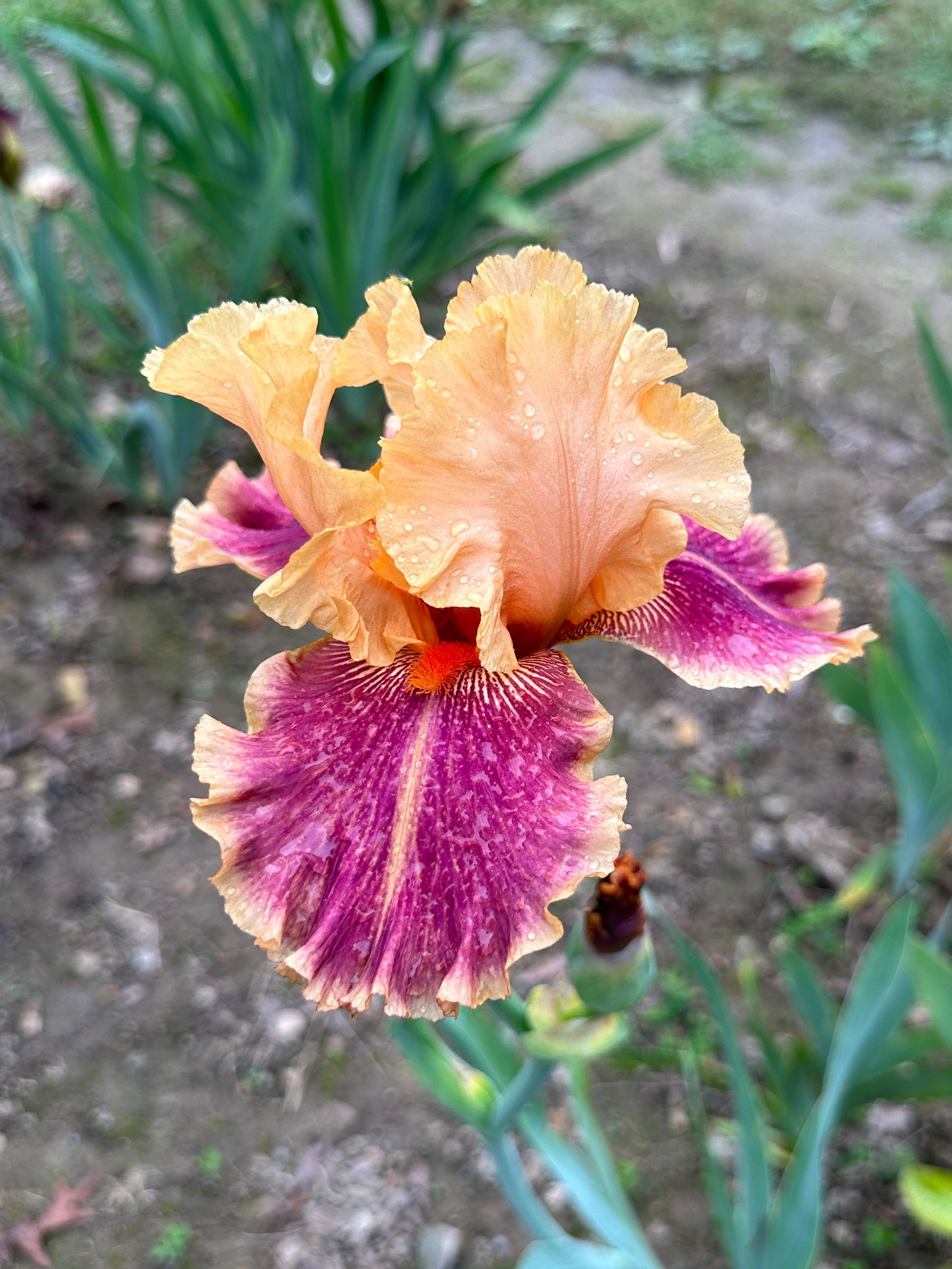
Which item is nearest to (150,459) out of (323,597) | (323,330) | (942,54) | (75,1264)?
(323,330)

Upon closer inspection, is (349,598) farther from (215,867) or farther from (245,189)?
(245,189)

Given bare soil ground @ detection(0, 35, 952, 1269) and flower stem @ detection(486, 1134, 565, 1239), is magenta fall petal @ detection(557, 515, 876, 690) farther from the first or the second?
bare soil ground @ detection(0, 35, 952, 1269)

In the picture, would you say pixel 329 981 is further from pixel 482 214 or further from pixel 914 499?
pixel 482 214

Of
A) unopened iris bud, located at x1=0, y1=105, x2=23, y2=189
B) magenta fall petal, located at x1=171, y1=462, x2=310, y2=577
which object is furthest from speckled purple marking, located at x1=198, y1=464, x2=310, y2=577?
unopened iris bud, located at x1=0, y1=105, x2=23, y2=189

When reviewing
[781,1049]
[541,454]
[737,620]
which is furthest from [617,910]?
[781,1049]

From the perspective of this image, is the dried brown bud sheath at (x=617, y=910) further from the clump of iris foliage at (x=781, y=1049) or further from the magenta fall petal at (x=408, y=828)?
the magenta fall petal at (x=408, y=828)
